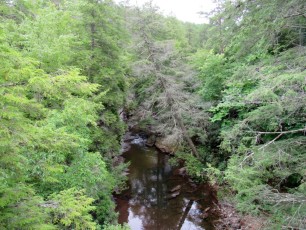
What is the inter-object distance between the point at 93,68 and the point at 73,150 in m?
6.25

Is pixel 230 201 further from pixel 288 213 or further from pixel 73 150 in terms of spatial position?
pixel 73 150

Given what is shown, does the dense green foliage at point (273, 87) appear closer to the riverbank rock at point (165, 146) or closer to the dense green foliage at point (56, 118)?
the dense green foliage at point (56, 118)

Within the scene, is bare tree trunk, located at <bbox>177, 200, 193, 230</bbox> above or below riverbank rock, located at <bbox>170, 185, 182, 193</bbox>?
below

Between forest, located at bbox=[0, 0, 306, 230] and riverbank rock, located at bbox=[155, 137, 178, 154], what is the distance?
0.15 m

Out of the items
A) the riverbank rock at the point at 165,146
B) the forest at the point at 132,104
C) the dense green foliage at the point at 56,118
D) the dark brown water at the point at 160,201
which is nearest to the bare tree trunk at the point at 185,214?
the dark brown water at the point at 160,201

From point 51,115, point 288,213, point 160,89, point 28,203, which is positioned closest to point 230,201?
point 288,213

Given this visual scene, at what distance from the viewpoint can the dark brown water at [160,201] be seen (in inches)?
479

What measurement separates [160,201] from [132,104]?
8.47 m

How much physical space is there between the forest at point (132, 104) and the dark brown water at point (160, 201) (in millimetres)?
1006

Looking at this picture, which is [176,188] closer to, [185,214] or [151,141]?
[185,214]

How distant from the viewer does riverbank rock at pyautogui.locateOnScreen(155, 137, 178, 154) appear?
63.0 feet

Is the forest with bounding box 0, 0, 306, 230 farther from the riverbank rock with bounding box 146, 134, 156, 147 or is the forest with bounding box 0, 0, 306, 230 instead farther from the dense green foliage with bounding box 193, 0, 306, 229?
the riverbank rock with bounding box 146, 134, 156, 147

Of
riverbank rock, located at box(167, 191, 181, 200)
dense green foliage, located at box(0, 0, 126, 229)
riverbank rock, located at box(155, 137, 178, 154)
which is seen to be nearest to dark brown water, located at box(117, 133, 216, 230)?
riverbank rock, located at box(167, 191, 181, 200)

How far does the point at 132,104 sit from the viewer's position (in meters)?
19.8
